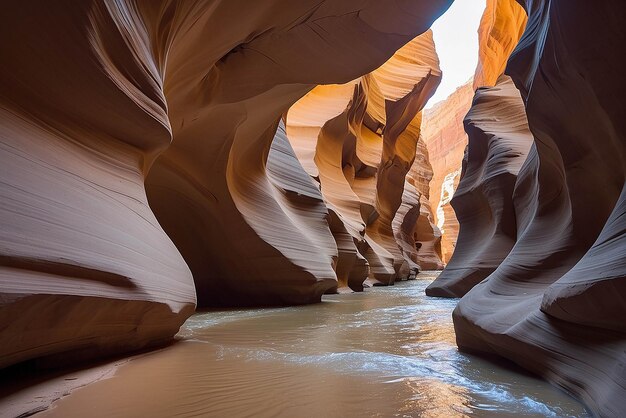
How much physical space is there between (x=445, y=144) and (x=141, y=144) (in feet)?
173

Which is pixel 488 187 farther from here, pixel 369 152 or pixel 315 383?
pixel 369 152

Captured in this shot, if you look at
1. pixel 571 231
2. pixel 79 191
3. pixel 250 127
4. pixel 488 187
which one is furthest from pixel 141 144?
pixel 488 187

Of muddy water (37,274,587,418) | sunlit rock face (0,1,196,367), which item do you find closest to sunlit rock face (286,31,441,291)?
muddy water (37,274,587,418)

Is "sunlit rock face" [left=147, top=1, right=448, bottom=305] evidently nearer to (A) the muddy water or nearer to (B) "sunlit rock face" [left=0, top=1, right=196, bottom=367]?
(B) "sunlit rock face" [left=0, top=1, right=196, bottom=367]

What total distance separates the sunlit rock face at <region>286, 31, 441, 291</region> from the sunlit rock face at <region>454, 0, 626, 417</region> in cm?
626

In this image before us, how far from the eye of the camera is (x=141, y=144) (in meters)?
2.84

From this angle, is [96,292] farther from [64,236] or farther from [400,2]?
[400,2]

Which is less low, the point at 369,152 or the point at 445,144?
the point at 445,144

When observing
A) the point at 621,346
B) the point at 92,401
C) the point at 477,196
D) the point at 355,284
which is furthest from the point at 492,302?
the point at 355,284

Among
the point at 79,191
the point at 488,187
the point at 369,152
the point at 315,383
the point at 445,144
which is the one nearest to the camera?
the point at 315,383

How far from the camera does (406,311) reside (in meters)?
5.25

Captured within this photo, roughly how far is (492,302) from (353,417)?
1.70 m

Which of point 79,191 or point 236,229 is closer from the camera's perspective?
point 79,191

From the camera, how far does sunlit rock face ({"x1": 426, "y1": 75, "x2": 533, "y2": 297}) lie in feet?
22.5
